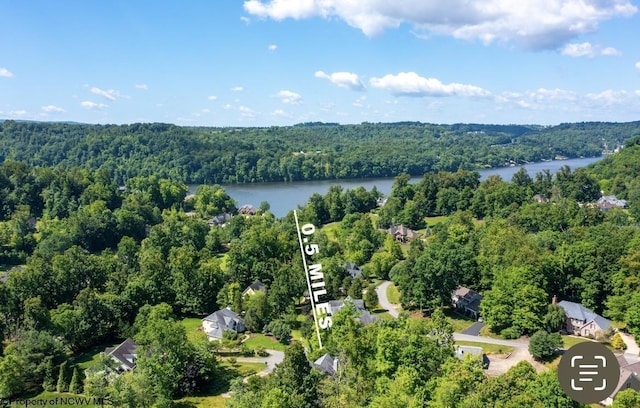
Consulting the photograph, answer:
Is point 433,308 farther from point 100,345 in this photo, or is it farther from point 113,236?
point 113,236

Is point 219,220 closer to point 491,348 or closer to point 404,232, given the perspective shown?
point 404,232

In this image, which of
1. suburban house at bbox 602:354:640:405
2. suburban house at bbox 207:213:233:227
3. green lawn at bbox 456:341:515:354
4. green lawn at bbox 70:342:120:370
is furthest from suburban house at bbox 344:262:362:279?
suburban house at bbox 207:213:233:227

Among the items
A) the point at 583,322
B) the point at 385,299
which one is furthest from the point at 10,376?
the point at 583,322

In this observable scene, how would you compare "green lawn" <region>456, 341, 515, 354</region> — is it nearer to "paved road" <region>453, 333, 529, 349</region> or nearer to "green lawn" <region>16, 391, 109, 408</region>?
"paved road" <region>453, 333, 529, 349</region>

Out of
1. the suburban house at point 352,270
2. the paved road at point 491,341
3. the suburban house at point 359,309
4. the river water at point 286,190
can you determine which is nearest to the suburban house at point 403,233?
the suburban house at point 352,270

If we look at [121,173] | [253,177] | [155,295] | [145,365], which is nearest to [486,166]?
[253,177]
